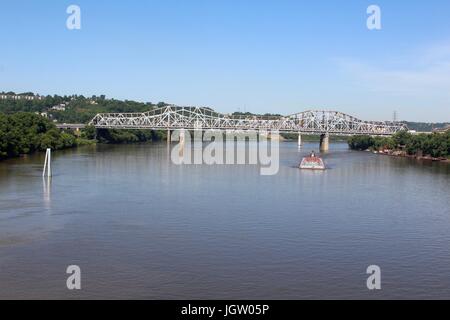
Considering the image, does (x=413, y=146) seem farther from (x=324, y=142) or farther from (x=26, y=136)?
(x=26, y=136)

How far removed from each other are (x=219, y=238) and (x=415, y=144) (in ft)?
98.5

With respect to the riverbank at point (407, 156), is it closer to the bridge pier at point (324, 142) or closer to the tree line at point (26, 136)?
the bridge pier at point (324, 142)

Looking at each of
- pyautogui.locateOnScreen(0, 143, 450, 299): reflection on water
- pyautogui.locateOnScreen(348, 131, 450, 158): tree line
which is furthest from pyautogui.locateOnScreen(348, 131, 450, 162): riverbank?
pyautogui.locateOnScreen(0, 143, 450, 299): reflection on water

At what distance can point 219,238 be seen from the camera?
10.1 m

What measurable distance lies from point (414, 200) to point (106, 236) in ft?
29.6

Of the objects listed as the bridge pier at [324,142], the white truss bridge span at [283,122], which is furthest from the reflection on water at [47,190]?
the white truss bridge span at [283,122]

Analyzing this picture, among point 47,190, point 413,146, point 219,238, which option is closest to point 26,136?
point 47,190

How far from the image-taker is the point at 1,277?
7531 millimetres

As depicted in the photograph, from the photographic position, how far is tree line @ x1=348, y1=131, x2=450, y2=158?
112 feet

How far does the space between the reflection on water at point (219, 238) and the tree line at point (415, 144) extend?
53.8 ft

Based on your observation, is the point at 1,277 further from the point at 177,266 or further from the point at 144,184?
the point at 144,184

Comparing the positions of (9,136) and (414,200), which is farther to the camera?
(9,136)
